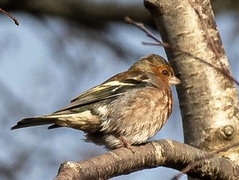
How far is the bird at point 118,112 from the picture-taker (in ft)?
20.5

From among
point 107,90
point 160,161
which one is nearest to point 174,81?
point 107,90

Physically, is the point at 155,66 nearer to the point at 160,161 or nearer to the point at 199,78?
the point at 199,78

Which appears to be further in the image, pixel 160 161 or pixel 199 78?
pixel 199 78

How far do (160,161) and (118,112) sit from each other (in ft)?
4.42

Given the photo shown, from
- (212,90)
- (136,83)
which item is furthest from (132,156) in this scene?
(136,83)

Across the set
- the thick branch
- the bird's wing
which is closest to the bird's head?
the bird's wing

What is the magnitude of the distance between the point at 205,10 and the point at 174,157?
1415 millimetres

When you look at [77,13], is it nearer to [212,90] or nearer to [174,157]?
[212,90]

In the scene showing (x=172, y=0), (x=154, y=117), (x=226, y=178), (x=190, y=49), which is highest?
(x=172, y=0)

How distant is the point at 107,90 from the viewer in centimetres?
672

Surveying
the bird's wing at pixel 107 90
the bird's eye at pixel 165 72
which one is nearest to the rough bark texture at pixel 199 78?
→ the bird's wing at pixel 107 90

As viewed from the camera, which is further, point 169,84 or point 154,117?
point 169,84

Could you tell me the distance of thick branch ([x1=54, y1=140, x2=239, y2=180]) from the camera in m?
4.58

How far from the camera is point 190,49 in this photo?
614cm
